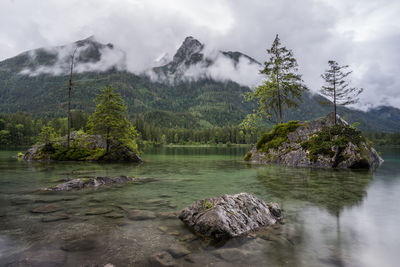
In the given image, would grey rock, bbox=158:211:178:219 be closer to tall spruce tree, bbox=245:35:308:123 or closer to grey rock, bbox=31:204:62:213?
grey rock, bbox=31:204:62:213

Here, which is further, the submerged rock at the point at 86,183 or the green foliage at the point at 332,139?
the green foliage at the point at 332,139

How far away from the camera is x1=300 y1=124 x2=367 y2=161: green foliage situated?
26.9 meters

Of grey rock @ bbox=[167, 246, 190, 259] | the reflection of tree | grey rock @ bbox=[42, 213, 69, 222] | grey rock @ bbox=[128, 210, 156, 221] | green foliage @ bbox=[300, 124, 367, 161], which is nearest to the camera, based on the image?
grey rock @ bbox=[167, 246, 190, 259]

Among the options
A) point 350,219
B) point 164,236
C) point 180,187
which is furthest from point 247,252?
point 180,187

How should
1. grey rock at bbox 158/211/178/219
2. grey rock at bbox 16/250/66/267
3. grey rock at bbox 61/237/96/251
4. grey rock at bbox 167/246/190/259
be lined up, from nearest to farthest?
grey rock at bbox 16/250/66/267 < grey rock at bbox 167/246/190/259 < grey rock at bbox 61/237/96/251 < grey rock at bbox 158/211/178/219

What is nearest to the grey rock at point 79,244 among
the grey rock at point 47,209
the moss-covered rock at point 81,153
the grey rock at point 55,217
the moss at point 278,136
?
the grey rock at point 55,217

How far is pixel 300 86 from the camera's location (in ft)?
112

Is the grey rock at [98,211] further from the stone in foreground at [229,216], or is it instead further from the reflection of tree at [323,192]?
the reflection of tree at [323,192]

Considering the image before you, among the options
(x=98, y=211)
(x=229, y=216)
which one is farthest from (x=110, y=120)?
(x=229, y=216)

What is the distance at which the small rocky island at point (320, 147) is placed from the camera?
87.1 ft

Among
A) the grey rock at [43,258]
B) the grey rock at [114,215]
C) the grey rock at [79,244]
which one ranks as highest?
the grey rock at [43,258]

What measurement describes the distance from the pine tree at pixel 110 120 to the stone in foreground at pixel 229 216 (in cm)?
2673

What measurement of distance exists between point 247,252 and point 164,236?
7.92 ft

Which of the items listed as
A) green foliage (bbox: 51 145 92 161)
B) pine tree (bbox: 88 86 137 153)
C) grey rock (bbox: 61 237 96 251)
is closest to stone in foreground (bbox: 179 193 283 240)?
grey rock (bbox: 61 237 96 251)
